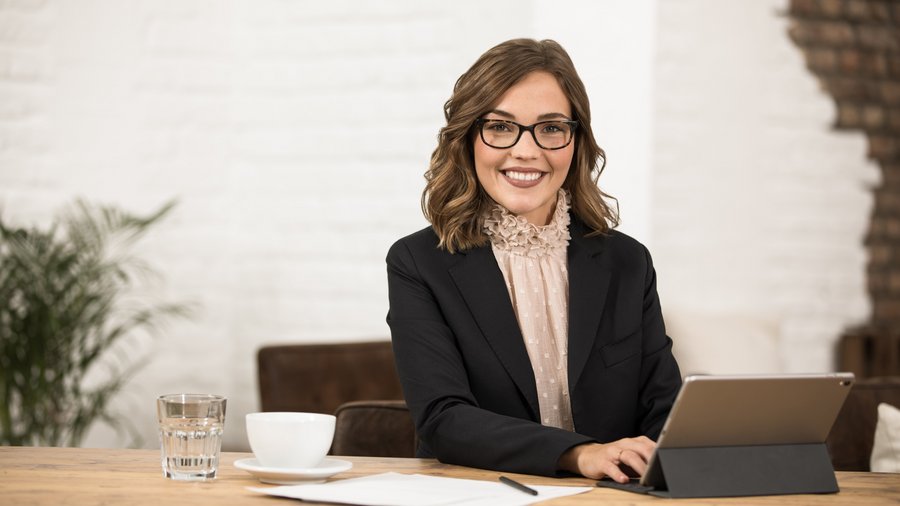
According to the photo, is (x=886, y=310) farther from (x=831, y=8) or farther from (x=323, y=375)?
(x=323, y=375)

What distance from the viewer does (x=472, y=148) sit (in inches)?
79.5

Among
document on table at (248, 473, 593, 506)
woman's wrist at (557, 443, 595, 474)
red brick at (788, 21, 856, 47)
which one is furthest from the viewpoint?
red brick at (788, 21, 856, 47)

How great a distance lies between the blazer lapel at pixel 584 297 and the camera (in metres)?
1.86

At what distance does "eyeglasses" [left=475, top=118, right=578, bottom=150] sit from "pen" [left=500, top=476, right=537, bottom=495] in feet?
2.41

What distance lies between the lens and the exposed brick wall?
4.13 m

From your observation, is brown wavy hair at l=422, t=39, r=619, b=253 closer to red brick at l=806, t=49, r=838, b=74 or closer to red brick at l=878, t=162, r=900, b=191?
red brick at l=806, t=49, r=838, b=74

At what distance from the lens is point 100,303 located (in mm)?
3305

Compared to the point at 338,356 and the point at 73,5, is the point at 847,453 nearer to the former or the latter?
the point at 338,356

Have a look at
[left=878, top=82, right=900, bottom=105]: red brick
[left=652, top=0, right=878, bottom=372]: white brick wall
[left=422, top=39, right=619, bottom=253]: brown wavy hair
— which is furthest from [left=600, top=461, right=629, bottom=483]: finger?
[left=878, top=82, right=900, bottom=105]: red brick

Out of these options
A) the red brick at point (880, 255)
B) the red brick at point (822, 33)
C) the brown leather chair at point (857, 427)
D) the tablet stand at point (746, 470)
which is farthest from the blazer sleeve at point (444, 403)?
the red brick at point (880, 255)

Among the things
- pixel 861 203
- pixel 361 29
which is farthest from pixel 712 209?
pixel 361 29

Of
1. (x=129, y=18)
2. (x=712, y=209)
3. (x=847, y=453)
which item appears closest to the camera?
(x=847, y=453)

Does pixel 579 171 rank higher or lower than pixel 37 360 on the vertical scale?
higher

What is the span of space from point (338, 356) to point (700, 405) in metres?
2.00
